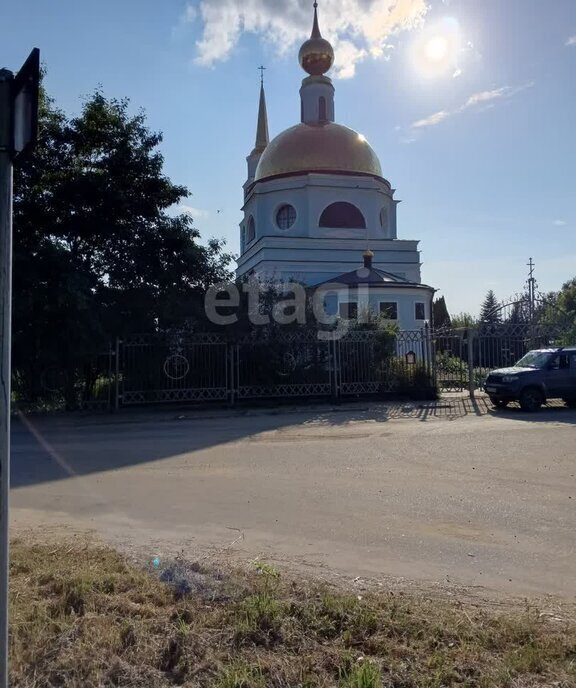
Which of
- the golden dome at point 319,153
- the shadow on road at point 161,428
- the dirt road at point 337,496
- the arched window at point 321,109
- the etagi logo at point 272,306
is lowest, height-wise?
A: the dirt road at point 337,496

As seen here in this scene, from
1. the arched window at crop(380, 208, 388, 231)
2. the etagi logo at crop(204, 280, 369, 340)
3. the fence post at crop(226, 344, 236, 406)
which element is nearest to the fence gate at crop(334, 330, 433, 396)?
the etagi logo at crop(204, 280, 369, 340)

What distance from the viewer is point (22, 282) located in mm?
15062

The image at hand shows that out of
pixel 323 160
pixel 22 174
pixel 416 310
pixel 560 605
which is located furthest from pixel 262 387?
pixel 323 160

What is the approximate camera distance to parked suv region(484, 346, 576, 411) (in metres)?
16.4

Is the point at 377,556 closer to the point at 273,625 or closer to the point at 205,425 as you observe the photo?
the point at 273,625

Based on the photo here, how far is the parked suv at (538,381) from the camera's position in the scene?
1638cm

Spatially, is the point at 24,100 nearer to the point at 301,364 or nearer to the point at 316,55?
the point at 301,364

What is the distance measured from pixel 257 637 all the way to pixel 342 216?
130 feet

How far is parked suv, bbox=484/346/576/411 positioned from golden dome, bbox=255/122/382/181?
89.1 ft

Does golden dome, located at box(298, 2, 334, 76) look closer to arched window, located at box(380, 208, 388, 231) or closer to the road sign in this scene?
arched window, located at box(380, 208, 388, 231)

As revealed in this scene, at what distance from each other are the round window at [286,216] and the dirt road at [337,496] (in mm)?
30588

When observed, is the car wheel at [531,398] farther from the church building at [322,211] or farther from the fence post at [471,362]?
the church building at [322,211]

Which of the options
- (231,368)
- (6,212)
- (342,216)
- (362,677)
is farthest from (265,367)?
(342,216)

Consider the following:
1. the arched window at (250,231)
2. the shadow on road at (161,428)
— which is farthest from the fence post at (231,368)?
the arched window at (250,231)
